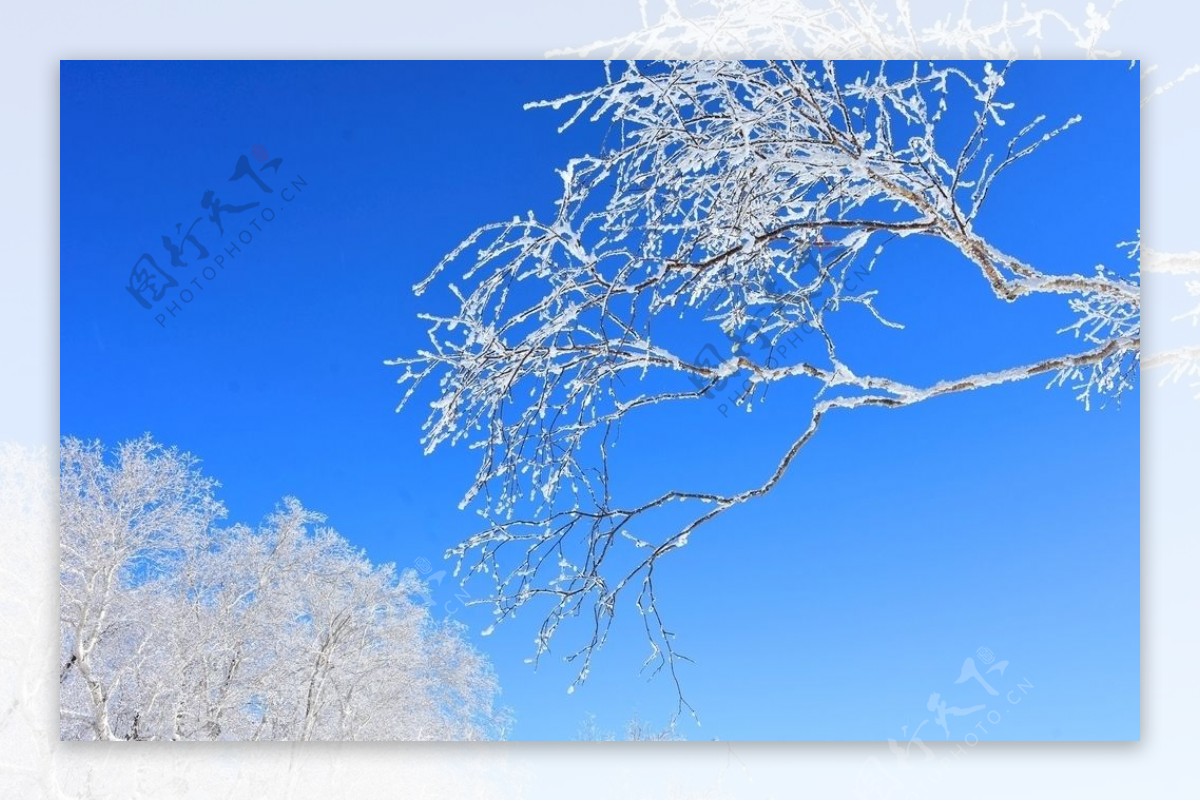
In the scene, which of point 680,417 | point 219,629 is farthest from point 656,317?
point 219,629

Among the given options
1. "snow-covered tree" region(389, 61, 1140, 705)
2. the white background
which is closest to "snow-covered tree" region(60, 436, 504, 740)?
the white background

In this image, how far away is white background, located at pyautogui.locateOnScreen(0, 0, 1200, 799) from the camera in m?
2.72

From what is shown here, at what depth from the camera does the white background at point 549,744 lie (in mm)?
2717

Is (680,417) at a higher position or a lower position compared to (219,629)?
higher

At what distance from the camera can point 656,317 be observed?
9.00ft

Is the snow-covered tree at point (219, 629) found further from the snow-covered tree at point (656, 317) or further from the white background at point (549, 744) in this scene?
the snow-covered tree at point (656, 317)

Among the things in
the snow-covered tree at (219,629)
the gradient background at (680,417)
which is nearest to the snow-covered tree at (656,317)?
the gradient background at (680,417)

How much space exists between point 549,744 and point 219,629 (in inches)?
31.4

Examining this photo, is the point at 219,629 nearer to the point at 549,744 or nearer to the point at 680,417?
the point at 549,744

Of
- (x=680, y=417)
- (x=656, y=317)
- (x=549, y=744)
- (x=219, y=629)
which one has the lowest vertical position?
(x=549, y=744)
